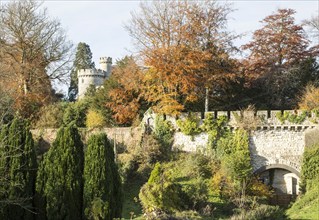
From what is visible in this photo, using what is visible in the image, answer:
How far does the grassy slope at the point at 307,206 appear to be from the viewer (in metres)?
22.1

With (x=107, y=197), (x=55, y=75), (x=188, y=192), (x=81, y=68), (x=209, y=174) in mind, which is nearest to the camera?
(x=107, y=197)

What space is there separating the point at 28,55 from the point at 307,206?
844 inches

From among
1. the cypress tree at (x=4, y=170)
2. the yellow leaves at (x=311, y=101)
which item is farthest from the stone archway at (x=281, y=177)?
the cypress tree at (x=4, y=170)

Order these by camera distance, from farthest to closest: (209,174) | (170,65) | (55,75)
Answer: (55,75)
(170,65)
(209,174)

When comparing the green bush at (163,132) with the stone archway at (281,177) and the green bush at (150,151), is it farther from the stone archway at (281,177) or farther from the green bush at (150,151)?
the stone archway at (281,177)

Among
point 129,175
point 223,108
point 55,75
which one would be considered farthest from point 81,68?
point 129,175

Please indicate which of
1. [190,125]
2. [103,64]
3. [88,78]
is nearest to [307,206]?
[190,125]

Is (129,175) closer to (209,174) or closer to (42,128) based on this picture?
(209,174)

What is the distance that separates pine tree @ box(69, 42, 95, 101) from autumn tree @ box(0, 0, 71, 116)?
18.7 metres

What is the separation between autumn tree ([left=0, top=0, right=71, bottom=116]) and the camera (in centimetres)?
3484

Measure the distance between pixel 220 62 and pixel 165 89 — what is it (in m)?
3.53

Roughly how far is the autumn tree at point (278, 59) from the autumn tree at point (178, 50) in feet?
14.8

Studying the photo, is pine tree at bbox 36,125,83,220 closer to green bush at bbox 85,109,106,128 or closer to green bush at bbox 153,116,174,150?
green bush at bbox 153,116,174,150

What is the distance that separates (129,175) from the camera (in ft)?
93.7
